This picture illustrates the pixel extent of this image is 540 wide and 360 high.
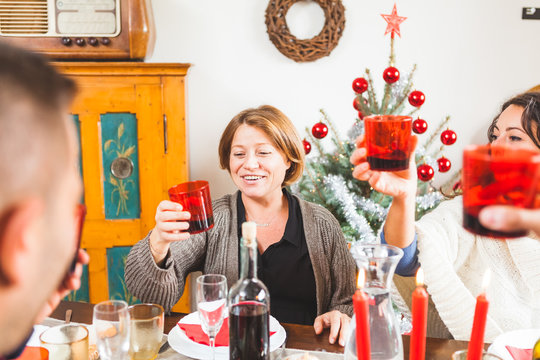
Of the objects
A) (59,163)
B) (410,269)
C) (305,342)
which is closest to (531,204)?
(59,163)

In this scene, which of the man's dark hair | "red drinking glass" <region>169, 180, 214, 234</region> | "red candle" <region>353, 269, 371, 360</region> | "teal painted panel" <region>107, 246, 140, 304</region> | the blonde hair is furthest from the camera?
"teal painted panel" <region>107, 246, 140, 304</region>

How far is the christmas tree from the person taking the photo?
2293 mm

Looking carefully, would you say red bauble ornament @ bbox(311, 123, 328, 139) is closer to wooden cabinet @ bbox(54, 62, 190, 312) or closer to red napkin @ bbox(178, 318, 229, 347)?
wooden cabinet @ bbox(54, 62, 190, 312)

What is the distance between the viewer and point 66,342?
39.9 inches

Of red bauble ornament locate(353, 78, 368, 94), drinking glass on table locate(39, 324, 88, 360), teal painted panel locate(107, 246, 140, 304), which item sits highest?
red bauble ornament locate(353, 78, 368, 94)

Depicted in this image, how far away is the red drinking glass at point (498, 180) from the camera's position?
62cm

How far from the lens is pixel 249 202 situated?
1.88m

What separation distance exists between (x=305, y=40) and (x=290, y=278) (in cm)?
161

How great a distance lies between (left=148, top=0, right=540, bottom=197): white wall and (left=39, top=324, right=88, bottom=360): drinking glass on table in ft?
6.73

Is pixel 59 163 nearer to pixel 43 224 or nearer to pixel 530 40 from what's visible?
pixel 43 224

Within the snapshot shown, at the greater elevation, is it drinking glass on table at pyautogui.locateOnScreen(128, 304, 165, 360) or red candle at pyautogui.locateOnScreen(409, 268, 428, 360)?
red candle at pyautogui.locateOnScreen(409, 268, 428, 360)

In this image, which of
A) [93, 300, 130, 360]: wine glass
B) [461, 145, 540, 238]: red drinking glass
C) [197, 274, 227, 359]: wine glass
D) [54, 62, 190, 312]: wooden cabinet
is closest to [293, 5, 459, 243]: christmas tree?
[54, 62, 190, 312]: wooden cabinet

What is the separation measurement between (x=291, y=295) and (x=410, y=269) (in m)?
0.47

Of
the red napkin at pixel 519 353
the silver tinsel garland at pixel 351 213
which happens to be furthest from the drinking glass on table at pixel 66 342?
the silver tinsel garland at pixel 351 213
